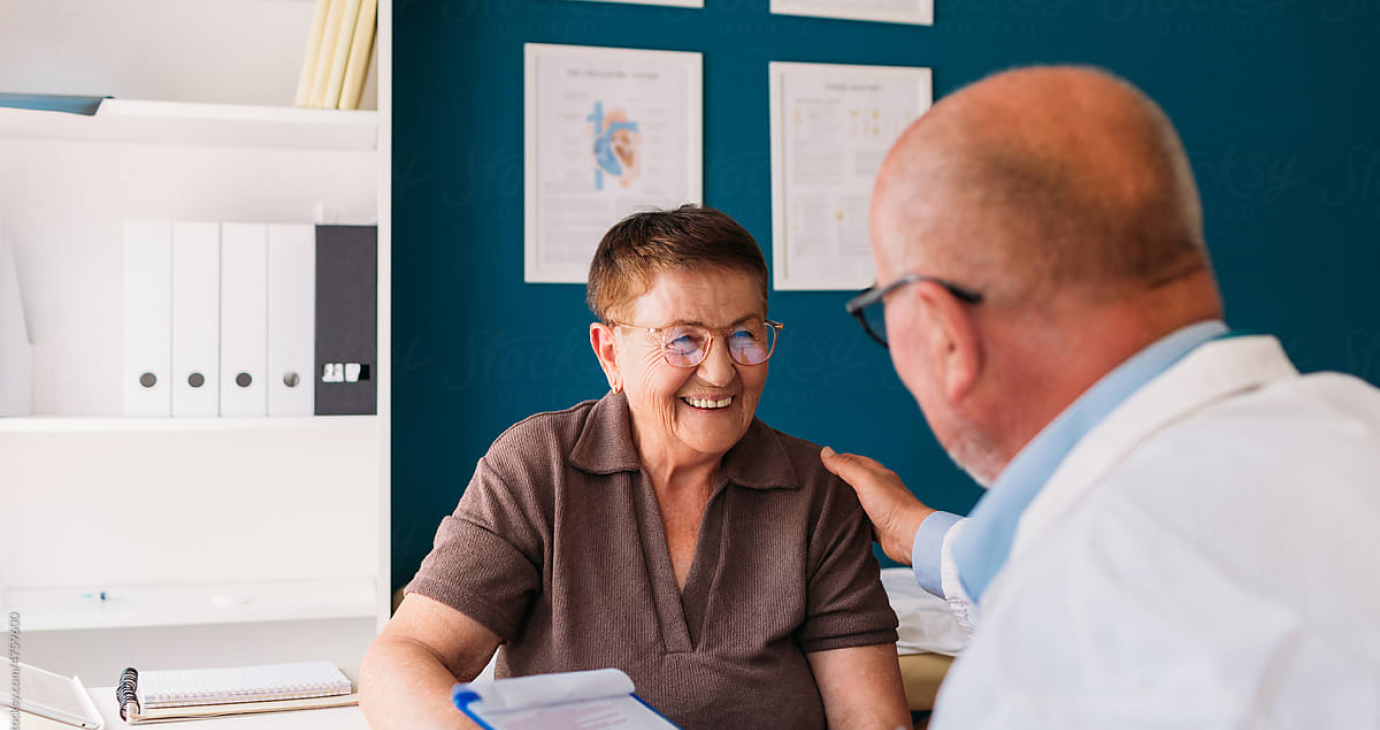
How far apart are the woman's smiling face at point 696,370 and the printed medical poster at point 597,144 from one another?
1127 mm

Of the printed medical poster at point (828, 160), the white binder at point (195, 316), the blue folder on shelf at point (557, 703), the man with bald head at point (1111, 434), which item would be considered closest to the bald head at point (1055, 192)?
the man with bald head at point (1111, 434)

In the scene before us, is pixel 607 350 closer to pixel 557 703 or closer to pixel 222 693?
pixel 557 703

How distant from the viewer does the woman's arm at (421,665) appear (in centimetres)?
120

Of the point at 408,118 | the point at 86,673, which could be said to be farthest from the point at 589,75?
the point at 86,673

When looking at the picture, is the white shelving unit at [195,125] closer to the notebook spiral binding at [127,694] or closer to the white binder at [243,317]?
the white binder at [243,317]

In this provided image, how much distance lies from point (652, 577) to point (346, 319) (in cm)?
101

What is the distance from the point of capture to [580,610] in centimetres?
138

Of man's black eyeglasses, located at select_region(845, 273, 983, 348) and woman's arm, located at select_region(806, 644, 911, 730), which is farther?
woman's arm, located at select_region(806, 644, 911, 730)

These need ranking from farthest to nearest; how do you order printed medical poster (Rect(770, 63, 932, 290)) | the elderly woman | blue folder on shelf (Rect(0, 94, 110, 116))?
printed medical poster (Rect(770, 63, 932, 290)) → blue folder on shelf (Rect(0, 94, 110, 116)) → the elderly woman

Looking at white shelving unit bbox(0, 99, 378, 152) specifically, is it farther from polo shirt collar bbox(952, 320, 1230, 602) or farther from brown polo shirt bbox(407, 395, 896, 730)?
polo shirt collar bbox(952, 320, 1230, 602)

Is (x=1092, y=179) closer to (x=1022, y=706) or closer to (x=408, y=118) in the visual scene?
(x=1022, y=706)

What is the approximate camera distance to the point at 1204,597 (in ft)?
1.87

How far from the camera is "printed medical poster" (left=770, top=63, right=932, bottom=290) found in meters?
2.68

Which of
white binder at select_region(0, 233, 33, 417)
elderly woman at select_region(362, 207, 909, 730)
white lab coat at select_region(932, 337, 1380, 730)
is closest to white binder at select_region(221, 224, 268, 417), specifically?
white binder at select_region(0, 233, 33, 417)
